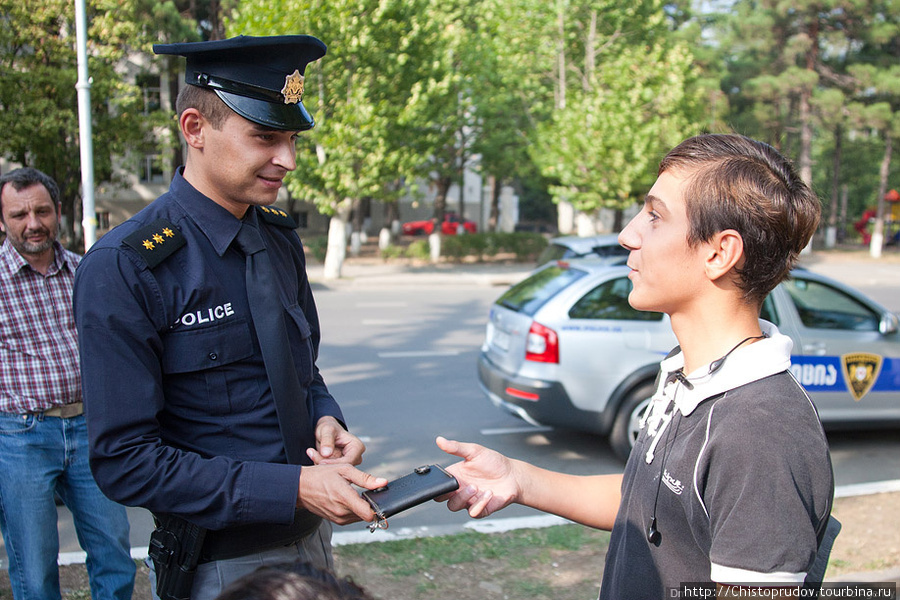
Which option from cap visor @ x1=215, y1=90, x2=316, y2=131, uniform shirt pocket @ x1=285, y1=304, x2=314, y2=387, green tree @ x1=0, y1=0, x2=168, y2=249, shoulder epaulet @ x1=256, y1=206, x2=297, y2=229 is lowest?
uniform shirt pocket @ x1=285, y1=304, x2=314, y2=387

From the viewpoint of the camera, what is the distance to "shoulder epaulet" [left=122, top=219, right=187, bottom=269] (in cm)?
185

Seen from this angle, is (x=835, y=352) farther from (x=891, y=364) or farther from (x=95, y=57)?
(x=95, y=57)

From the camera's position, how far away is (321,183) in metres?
20.2

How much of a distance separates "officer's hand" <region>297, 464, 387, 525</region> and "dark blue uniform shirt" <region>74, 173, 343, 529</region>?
39 millimetres

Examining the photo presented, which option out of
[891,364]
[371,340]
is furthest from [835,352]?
[371,340]

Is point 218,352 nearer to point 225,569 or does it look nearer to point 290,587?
point 225,569

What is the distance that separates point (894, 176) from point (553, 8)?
32.7 m

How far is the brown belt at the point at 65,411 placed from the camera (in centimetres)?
326

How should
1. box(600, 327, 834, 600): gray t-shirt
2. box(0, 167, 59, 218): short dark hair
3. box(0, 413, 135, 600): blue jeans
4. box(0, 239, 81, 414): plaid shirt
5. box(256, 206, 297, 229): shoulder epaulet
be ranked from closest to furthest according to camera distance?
box(600, 327, 834, 600): gray t-shirt → box(256, 206, 297, 229): shoulder epaulet → box(0, 413, 135, 600): blue jeans → box(0, 239, 81, 414): plaid shirt → box(0, 167, 59, 218): short dark hair

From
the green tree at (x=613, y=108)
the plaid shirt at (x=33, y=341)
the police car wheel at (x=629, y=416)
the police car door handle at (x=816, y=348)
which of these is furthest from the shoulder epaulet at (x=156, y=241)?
the green tree at (x=613, y=108)

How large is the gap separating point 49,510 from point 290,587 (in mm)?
2556

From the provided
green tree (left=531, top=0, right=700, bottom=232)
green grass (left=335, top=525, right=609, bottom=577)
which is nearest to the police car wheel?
green grass (left=335, top=525, right=609, bottom=577)

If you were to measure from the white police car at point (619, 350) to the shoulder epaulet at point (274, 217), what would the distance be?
150 inches

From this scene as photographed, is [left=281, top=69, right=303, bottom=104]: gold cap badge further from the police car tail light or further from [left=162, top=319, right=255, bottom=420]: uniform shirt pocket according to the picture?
the police car tail light
